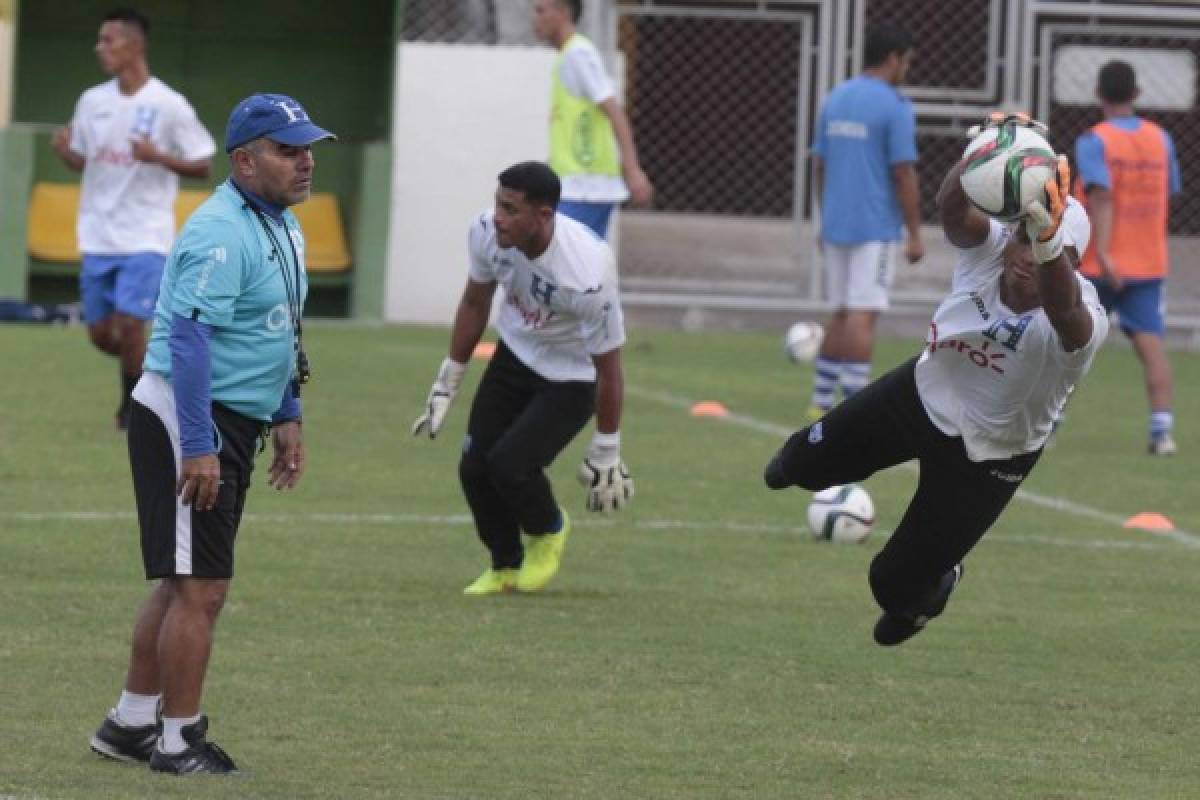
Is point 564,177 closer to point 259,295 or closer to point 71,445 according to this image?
point 71,445

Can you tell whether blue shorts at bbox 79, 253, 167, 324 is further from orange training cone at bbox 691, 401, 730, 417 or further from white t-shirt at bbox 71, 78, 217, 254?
orange training cone at bbox 691, 401, 730, 417

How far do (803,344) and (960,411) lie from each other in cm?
1192

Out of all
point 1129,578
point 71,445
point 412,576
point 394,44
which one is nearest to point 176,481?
point 412,576

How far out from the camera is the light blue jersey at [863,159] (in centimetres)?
1612

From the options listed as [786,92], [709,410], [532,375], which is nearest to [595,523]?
[532,375]

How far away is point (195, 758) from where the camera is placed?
691 cm

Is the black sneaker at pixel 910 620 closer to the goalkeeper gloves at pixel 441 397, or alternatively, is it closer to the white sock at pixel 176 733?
the goalkeeper gloves at pixel 441 397

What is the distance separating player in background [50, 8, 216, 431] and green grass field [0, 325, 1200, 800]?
0.71m

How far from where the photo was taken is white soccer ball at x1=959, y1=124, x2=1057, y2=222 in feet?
21.9

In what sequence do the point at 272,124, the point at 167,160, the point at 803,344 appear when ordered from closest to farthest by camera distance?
1. the point at 272,124
2. the point at 167,160
3. the point at 803,344

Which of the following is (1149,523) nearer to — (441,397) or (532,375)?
(532,375)

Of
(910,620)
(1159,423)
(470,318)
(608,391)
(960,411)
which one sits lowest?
(910,620)

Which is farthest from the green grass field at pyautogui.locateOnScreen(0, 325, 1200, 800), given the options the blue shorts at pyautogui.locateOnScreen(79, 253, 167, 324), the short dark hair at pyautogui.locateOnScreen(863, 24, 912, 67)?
the short dark hair at pyautogui.locateOnScreen(863, 24, 912, 67)

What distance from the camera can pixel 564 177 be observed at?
1625cm
